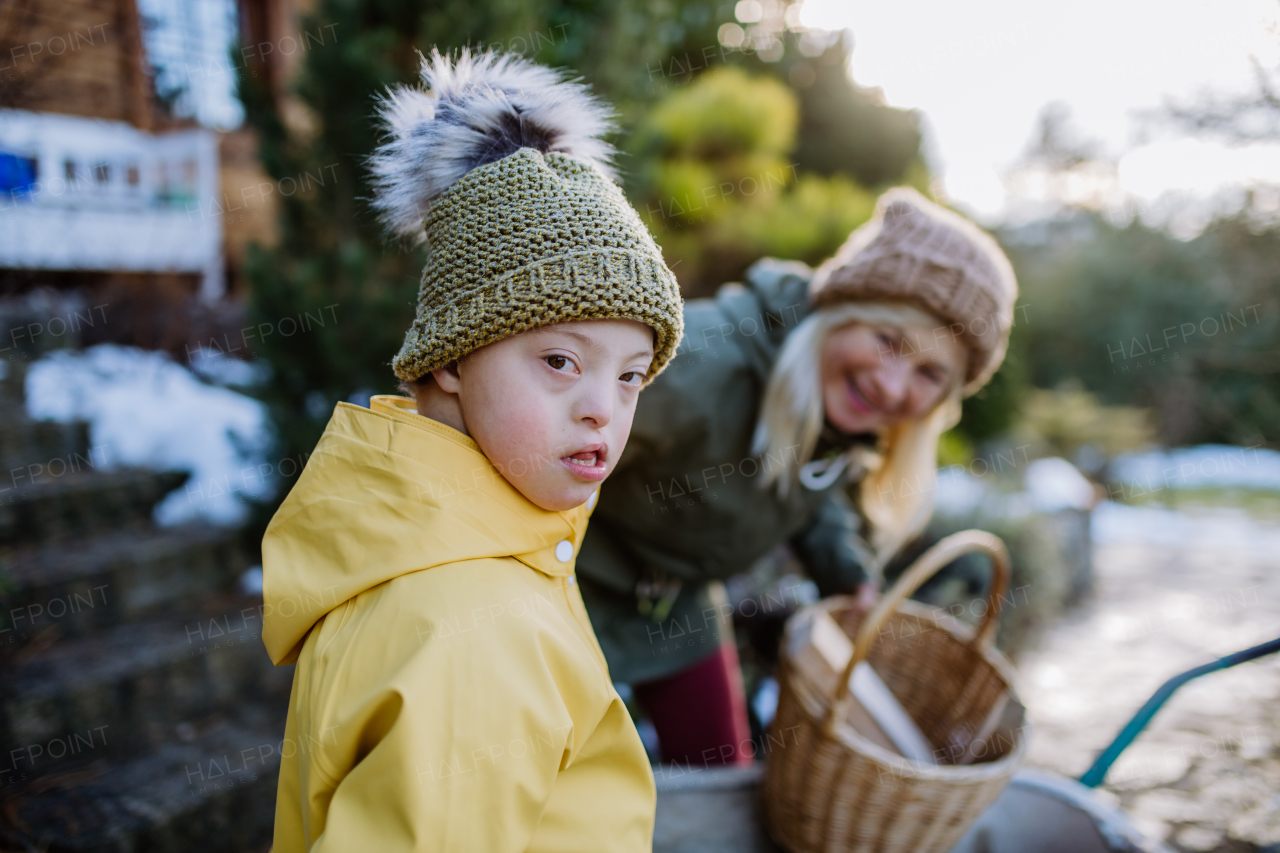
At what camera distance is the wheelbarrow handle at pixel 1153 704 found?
1.66m

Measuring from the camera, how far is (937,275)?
1.81m

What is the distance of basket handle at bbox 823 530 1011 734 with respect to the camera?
1554 mm

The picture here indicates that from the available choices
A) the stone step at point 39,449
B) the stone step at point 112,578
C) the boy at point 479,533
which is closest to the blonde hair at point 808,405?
the boy at point 479,533

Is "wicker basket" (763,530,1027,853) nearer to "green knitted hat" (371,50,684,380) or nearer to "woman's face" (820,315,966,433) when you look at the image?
"woman's face" (820,315,966,433)

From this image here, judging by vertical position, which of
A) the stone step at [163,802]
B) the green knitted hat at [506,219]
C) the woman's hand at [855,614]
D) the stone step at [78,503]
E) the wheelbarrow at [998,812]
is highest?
the green knitted hat at [506,219]

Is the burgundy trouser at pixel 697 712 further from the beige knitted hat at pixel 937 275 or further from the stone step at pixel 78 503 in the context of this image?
the stone step at pixel 78 503

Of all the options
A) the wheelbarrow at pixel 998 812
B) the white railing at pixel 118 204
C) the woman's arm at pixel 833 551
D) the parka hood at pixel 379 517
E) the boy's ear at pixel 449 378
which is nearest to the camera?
the parka hood at pixel 379 517

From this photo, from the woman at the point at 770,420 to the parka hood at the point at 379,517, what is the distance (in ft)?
2.49

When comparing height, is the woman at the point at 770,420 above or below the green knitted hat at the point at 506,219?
below

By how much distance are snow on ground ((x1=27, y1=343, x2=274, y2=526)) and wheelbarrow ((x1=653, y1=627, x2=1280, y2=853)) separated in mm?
2201

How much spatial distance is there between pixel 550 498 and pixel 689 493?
0.93m

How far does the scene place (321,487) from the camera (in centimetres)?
102

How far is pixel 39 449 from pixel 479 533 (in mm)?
3346

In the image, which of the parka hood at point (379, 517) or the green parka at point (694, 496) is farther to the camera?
the green parka at point (694, 496)
